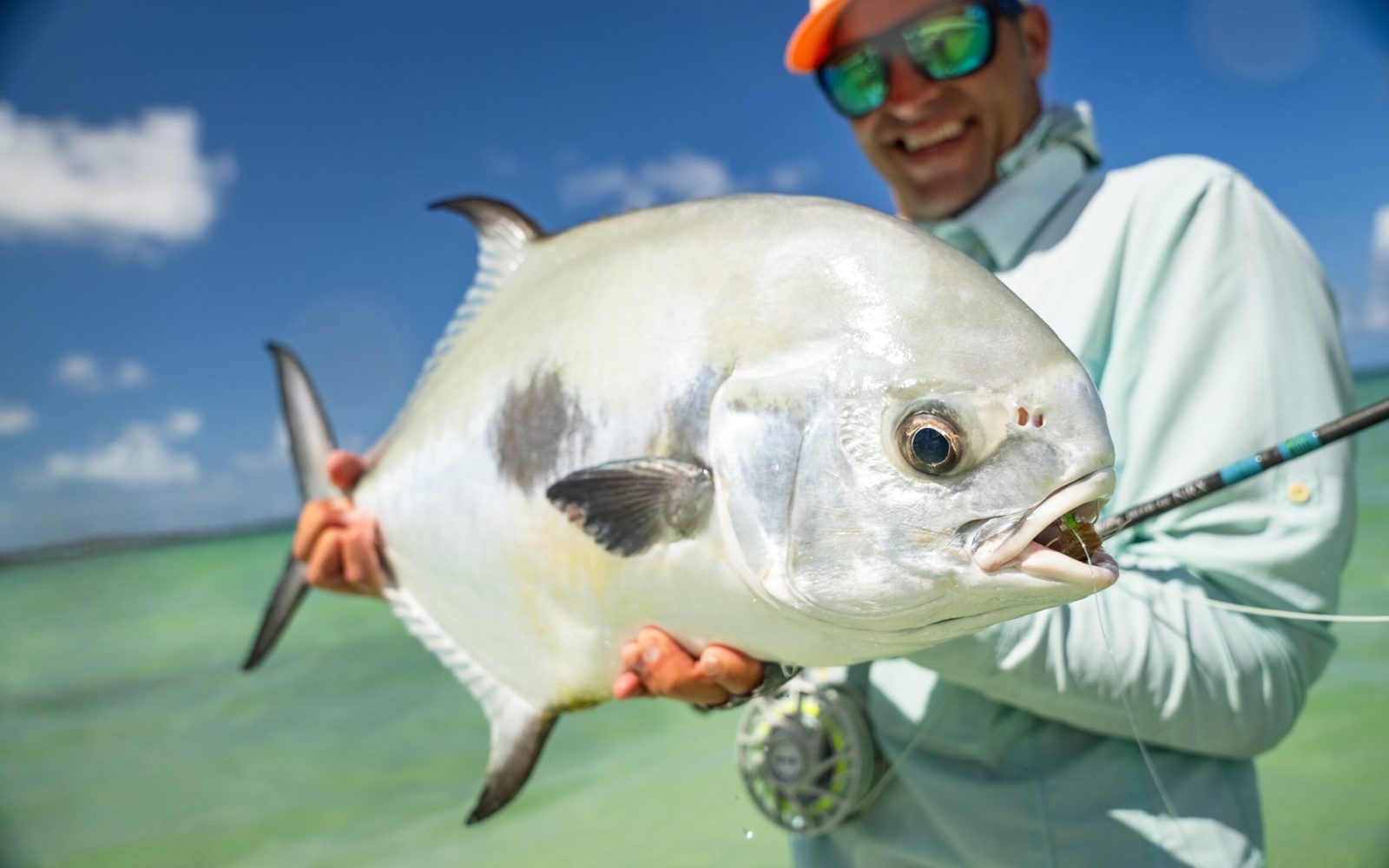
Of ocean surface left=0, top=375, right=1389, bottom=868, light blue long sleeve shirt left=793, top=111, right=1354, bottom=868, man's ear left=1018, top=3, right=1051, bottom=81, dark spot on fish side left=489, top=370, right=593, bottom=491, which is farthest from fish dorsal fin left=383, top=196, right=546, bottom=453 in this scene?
ocean surface left=0, top=375, right=1389, bottom=868

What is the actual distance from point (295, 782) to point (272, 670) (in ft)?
18.4

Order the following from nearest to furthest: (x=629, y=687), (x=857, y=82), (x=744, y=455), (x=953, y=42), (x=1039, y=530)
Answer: (x=1039, y=530) → (x=744, y=455) → (x=629, y=687) → (x=953, y=42) → (x=857, y=82)

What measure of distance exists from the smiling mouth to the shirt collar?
0.15 meters

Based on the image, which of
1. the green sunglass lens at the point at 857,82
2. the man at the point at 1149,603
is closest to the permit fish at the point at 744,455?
the man at the point at 1149,603

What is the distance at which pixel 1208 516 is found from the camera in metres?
1.48

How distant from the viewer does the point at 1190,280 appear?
1.52 m

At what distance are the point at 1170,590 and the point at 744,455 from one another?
78cm

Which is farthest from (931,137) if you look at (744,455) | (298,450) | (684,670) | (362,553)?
(298,450)

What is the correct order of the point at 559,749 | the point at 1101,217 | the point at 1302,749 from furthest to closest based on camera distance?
the point at 559,749 → the point at 1302,749 → the point at 1101,217

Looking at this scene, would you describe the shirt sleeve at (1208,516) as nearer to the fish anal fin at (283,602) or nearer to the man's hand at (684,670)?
the man's hand at (684,670)

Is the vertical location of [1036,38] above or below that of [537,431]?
above

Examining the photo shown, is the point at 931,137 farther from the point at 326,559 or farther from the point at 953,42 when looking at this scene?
the point at 326,559

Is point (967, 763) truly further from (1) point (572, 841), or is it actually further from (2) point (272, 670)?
(2) point (272, 670)

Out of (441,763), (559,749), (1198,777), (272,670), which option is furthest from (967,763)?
(272,670)
